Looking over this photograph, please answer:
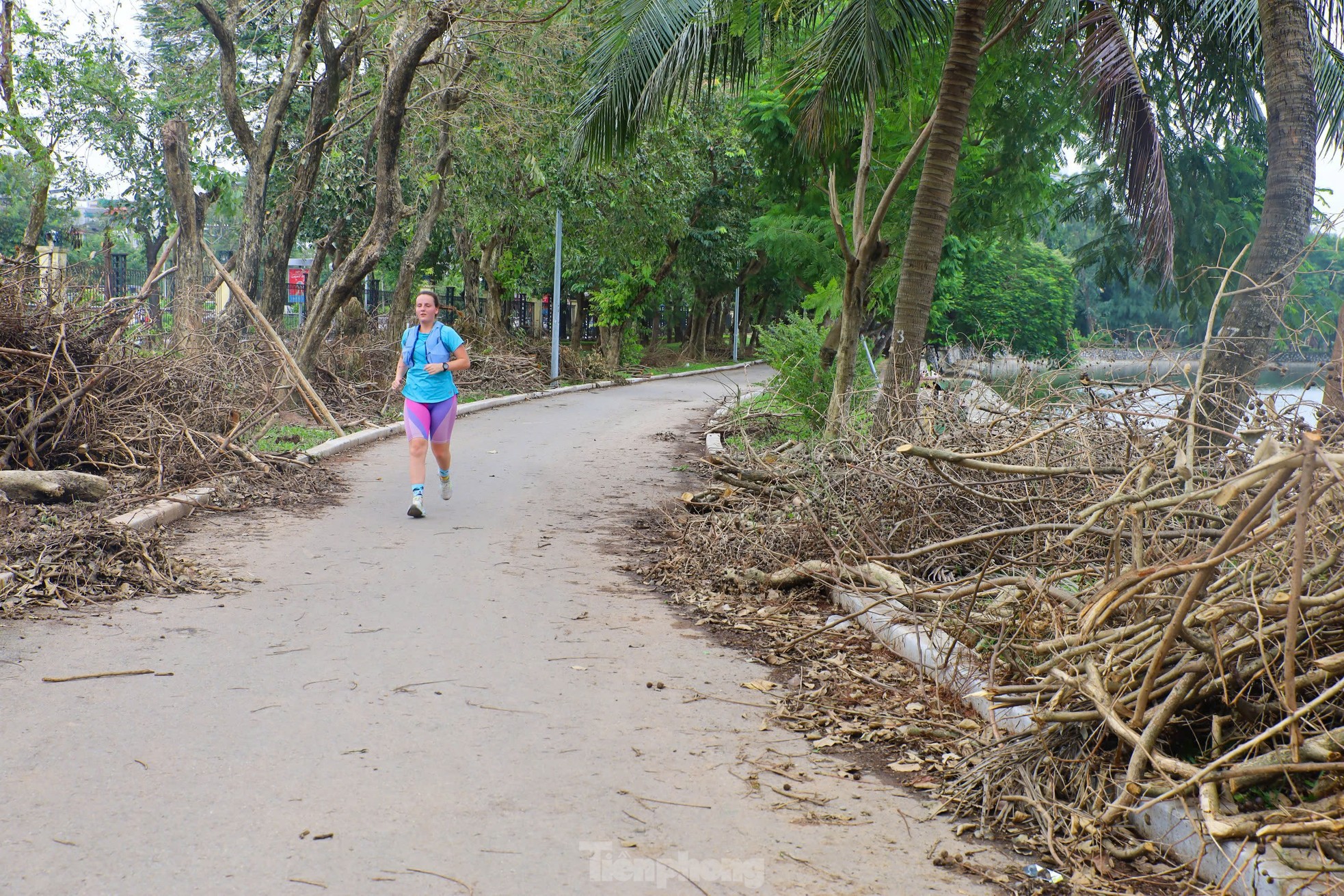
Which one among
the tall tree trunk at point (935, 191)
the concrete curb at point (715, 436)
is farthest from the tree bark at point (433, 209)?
the tall tree trunk at point (935, 191)

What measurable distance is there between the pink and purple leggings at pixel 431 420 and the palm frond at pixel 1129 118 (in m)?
7.38

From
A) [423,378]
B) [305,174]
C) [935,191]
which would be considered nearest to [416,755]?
[423,378]

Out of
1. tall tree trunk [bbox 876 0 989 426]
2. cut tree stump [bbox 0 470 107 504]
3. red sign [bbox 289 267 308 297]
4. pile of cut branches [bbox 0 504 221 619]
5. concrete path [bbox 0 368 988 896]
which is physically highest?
red sign [bbox 289 267 308 297]

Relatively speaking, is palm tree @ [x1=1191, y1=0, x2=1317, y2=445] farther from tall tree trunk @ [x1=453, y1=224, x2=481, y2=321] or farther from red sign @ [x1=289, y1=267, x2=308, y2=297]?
red sign @ [x1=289, y1=267, x2=308, y2=297]

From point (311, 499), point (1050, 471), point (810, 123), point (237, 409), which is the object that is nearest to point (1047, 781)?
point (1050, 471)

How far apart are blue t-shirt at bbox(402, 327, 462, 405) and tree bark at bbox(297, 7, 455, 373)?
7827 mm

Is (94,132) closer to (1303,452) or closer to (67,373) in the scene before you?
(67,373)

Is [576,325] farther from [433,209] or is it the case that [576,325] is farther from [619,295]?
[433,209]

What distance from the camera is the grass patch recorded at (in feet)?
42.5

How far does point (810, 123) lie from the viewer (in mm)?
11453

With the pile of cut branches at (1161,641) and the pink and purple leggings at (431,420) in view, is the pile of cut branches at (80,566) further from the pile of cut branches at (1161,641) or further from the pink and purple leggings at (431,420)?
the pile of cut branches at (1161,641)

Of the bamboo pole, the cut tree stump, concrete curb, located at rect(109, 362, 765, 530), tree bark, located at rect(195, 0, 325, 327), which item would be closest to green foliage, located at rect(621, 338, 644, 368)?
concrete curb, located at rect(109, 362, 765, 530)

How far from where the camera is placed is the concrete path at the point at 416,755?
345 centimetres

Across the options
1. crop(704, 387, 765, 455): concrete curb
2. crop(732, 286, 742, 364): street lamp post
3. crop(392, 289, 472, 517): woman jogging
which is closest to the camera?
crop(392, 289, 472, 517): woman jogging
